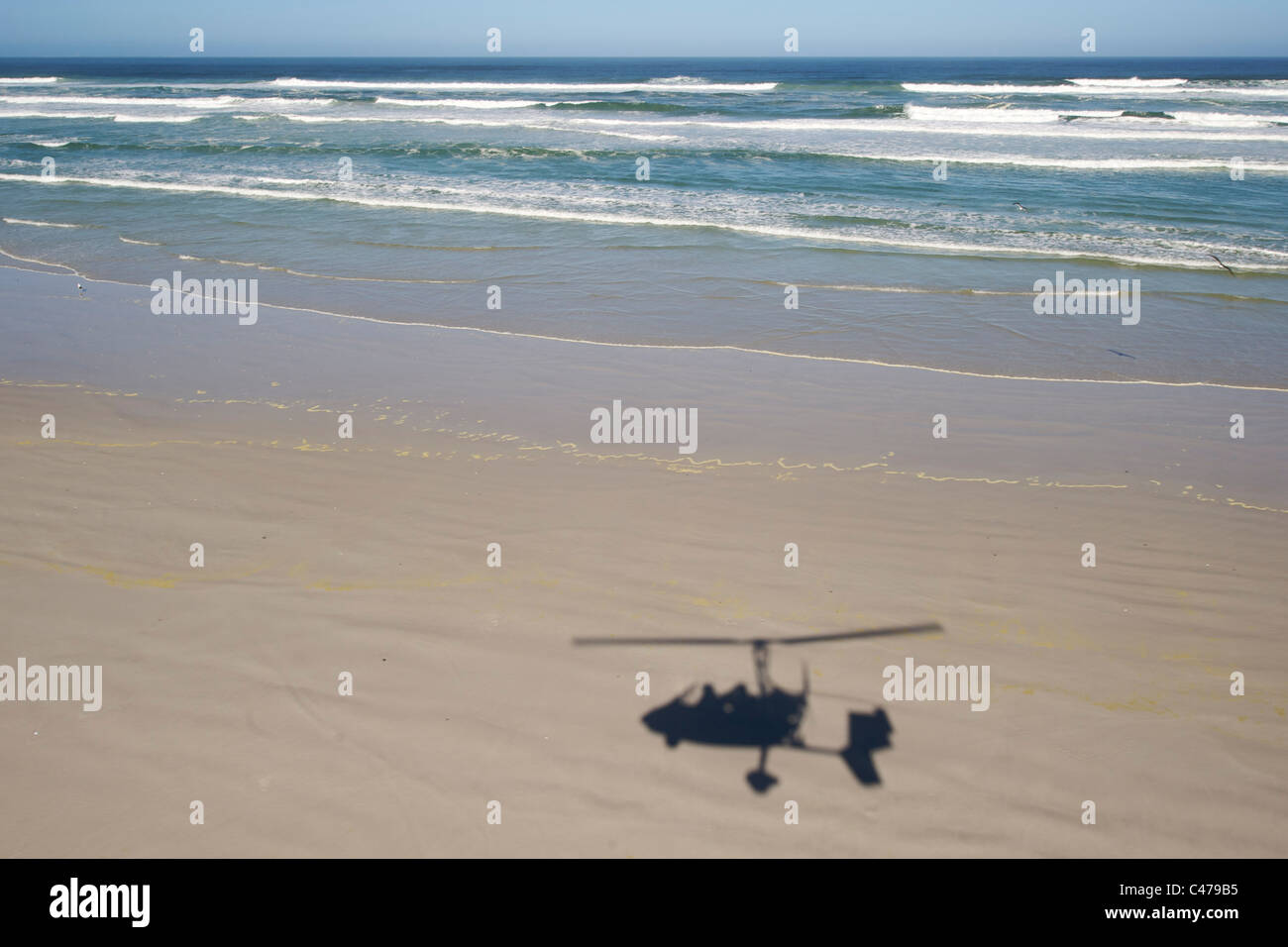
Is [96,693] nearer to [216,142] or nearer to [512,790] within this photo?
[512,790]

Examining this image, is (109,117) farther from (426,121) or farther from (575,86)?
(575,86)

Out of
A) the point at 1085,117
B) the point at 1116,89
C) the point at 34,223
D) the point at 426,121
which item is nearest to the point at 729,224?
the point at 34,223

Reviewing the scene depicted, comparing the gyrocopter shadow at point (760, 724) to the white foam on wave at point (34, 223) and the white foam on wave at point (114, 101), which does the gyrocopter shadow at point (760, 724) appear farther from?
the white foam on wave at point (114, 101)

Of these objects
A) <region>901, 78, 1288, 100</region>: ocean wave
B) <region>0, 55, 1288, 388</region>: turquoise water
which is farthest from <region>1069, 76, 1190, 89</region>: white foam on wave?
<region>0, 55, 1288, 388</region>: turquoise water

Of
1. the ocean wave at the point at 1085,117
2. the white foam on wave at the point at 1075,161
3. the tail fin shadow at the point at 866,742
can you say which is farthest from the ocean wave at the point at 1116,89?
the tail fin shadow at the point at 866,742

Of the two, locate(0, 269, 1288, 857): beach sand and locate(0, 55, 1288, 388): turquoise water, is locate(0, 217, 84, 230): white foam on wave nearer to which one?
locate(0, 55, 1288, 388): turquoise water

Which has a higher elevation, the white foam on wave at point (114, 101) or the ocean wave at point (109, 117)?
the white foam on wave at point (114, 101)

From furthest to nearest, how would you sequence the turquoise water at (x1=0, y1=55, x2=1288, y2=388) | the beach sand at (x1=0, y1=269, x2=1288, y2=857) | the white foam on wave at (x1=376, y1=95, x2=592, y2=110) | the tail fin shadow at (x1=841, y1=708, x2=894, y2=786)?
the white foam on wave at (x1=376, y1=95, x2=592, y2=110) → the turquoise water at (x1=0, y1=55, x2=1288, y2=388) → the tail fin shadow at (x1=841, y1=708, x2=894, y2=786) → the beach sand at (x1=0, y1=269, x2=1288, y2=857)
